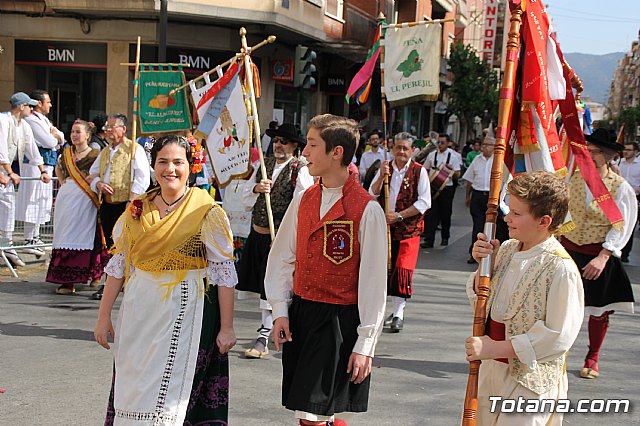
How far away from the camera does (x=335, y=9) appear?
25016 mm

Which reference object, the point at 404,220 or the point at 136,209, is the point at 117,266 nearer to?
the point at 136,209

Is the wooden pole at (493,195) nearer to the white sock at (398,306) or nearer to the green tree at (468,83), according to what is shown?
the white sock at (398,306)

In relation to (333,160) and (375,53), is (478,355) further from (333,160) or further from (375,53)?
(375,53)

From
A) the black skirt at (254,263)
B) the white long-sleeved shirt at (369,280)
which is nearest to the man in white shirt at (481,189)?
the black skirt at (254,263)

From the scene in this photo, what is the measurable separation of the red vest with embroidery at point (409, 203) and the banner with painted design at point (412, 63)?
79 centimetres

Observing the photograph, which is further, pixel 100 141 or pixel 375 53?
pixel 100 141

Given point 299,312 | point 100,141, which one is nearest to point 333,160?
point 299,312

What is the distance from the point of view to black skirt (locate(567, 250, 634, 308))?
21.6 ft

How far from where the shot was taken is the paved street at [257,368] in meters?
5.55

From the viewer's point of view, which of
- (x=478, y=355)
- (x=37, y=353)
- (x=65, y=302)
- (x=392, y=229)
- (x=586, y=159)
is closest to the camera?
(x=478, y=355)

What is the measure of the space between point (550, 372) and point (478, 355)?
0.34 meters

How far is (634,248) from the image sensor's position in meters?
17.2

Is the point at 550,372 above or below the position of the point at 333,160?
below

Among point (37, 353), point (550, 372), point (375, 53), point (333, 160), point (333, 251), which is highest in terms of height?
point (375, 53)
